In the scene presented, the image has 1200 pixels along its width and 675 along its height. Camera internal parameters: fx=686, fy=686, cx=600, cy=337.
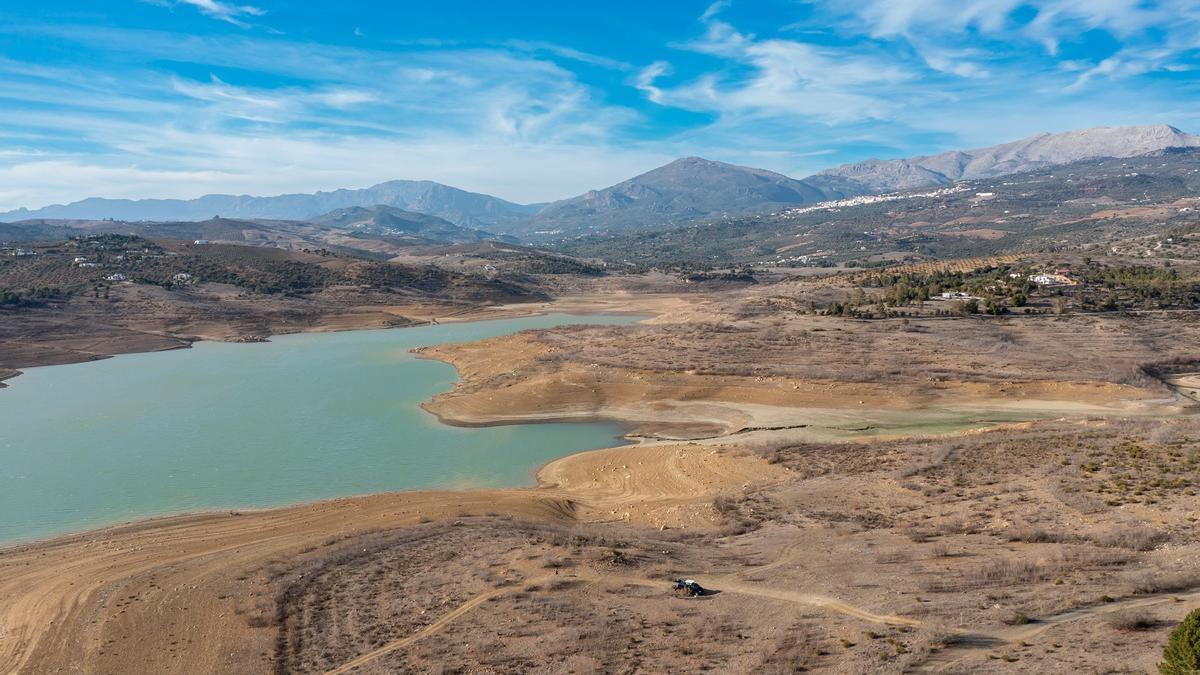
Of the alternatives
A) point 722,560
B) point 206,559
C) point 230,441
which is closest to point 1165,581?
point 722,560

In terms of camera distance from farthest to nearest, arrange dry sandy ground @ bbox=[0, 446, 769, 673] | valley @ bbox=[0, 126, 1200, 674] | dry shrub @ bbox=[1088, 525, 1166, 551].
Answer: dry shrub @ bbox=[1088, 525, 1166, 551]
dry sandy ground @ bbox=[0, 446, 769, 673]
valley @ bbox=[0, 126, 1200, 674]

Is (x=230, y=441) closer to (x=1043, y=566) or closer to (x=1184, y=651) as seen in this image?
(x=1043, y=566)

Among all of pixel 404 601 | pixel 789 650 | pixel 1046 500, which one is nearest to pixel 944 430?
pixel 1046 500

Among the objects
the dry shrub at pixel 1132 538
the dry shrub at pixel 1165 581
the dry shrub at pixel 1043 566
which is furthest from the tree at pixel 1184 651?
the dry shrub at pixel 1132 538

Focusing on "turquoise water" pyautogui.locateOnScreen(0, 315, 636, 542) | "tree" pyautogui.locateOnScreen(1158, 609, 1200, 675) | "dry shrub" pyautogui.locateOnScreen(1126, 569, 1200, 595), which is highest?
"tree" pyautogui.locateOnScreen(1158, 609, 1200, 675)

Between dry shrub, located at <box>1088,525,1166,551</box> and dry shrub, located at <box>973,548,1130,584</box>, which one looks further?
dry shrub, located at <box>1088,525,1166,551</box>

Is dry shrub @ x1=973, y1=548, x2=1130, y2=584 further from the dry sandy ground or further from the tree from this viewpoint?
the dry sandy ground

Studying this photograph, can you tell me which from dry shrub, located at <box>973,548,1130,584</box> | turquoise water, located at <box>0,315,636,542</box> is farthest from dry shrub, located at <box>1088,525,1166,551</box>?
turquoise water, located at <box>0,315,636,542</box>
